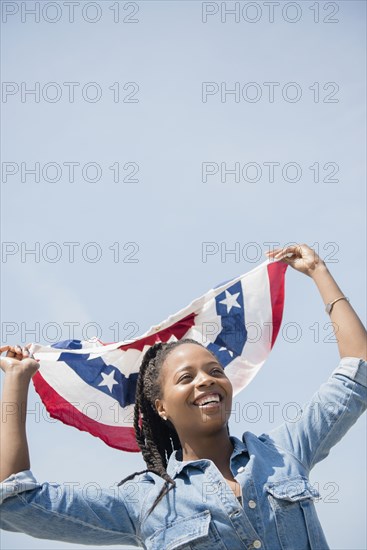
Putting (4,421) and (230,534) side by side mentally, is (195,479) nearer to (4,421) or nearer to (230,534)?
(230,534)

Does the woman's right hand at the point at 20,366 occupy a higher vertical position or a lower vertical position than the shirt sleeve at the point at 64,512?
higher

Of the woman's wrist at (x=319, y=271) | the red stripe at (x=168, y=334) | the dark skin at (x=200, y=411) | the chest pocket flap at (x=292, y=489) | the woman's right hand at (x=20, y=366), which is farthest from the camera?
the red stripe at (x=168, y=334)

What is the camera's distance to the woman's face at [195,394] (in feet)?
15.5

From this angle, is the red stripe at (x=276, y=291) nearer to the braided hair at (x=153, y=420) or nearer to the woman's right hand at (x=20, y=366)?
the braided hair at (x=153, y=420)

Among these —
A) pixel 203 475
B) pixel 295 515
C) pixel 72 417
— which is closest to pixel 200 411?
pixel 203 475

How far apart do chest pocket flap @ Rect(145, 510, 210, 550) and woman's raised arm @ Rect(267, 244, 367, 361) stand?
57.0 inches

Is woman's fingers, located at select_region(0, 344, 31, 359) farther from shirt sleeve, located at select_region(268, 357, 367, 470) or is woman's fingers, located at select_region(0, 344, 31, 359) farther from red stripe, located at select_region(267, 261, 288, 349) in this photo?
red stripe, located at select_region(267, 261, 288, 349)

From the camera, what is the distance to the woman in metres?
4.26

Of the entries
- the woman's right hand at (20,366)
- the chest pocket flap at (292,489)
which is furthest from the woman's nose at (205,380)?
the woman's right hand at (20,366)

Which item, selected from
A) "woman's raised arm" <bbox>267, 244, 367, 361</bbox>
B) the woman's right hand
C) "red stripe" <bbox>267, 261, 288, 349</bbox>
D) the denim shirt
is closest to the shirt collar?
the denim shirt

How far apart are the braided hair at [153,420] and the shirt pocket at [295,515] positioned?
920 millimetres

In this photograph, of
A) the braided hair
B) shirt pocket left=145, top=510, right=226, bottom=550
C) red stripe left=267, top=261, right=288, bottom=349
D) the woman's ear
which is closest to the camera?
shirt pocket left=145, top=510, right=226, bottom=550

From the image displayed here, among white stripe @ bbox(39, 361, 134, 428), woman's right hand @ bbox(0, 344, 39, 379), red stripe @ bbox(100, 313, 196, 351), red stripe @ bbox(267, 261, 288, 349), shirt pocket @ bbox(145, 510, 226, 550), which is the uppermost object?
red stripe @ bbox(267, 261, 288, 349)

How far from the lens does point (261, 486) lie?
174 inches
